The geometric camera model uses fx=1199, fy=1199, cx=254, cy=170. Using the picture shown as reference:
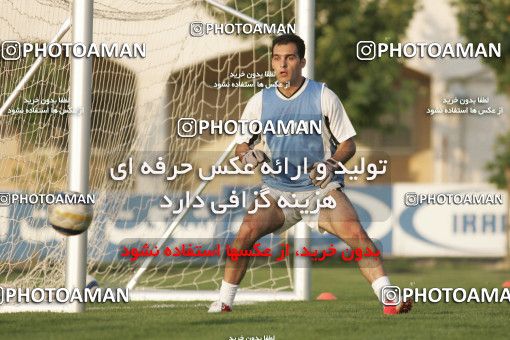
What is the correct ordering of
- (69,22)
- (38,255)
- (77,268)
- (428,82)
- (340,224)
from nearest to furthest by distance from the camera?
1. (340,224)
2. (77,268)
3. (69,22)
4. (38,255)
5. (428,82)

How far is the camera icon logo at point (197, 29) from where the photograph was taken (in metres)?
12.0

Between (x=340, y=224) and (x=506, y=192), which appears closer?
(x=340, y=224)

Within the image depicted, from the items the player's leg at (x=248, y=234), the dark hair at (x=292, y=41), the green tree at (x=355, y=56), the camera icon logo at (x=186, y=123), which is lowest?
the player's leg at (x=248, y=234)

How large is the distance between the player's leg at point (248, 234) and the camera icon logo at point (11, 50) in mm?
3138

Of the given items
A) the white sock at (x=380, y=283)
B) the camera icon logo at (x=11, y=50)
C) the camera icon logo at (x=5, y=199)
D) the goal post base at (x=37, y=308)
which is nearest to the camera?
the white sock at (x=380, y=283)

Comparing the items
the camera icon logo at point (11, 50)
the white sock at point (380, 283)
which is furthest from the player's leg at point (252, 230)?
the camera icon logo at point (11, 50)

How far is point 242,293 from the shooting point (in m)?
11.5

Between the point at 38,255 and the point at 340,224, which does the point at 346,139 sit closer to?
the point at 340,224

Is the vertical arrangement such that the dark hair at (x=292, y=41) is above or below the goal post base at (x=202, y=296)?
above

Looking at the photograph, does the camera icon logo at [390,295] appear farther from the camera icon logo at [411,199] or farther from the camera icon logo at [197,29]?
the camera icon logo at [411,199]

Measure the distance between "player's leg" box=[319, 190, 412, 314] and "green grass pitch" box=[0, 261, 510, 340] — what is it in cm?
25

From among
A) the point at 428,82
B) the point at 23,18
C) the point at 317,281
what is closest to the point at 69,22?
the point at 23,18

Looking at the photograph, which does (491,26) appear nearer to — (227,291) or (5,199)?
(5,199)

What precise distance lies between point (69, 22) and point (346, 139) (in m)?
2.79
